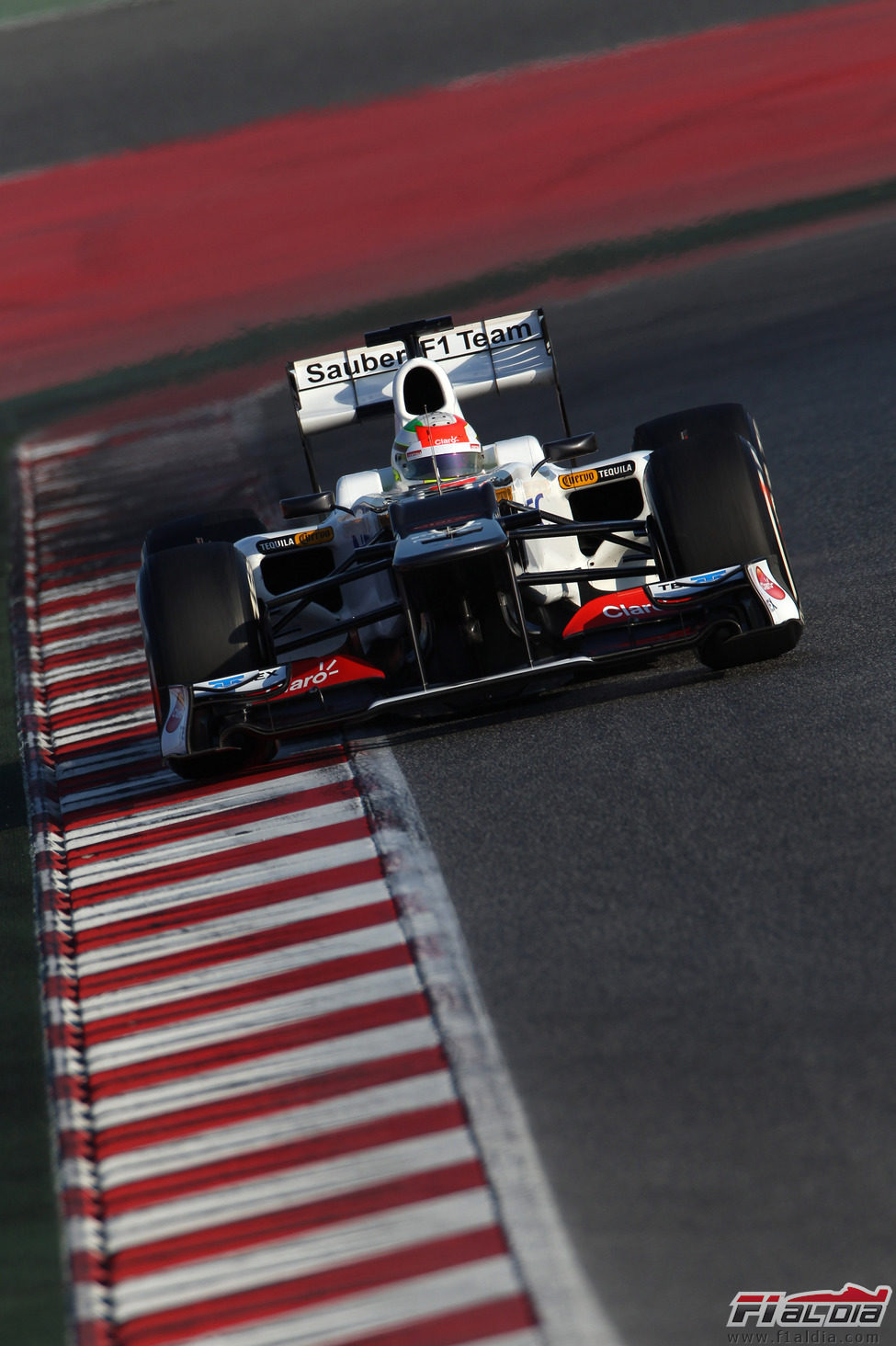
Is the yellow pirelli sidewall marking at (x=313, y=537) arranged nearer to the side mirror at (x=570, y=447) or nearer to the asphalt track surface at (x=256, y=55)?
the side mirror at (x=570, y=447)

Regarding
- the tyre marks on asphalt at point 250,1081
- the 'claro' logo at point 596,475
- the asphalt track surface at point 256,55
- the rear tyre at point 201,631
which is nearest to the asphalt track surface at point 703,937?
the tyre marks on asphalt at point 250,1081

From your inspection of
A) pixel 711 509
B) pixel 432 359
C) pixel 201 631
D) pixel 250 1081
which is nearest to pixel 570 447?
pixel 711 509

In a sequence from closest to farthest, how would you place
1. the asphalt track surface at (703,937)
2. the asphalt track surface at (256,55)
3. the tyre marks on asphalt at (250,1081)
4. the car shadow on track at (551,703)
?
the asphalt track surface at (703,937)
the tyre marks on asphalt at (250,1081)
the car shadow on track at (551,703)
the asphalt track surface at (256,55)

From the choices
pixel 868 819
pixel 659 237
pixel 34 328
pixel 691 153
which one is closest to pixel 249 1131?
pixel 868 819

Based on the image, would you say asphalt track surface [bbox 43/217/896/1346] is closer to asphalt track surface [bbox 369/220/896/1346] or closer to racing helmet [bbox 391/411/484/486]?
asphalt track surface [bbox 369/220/896/1346]

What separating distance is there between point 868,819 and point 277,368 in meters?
12.9

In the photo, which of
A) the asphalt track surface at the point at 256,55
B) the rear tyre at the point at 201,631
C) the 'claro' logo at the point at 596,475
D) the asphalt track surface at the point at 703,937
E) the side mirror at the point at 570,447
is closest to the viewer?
the asphalt track surface at the point at 703,937

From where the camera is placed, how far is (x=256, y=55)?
26.5m

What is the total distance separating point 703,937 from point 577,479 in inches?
136

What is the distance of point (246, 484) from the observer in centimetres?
1430

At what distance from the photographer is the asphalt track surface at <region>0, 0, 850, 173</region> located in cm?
2508

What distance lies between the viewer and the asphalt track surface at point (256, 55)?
987 inches

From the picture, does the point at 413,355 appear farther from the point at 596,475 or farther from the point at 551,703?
the point at 551,703

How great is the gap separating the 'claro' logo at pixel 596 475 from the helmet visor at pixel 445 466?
0.53 metres
